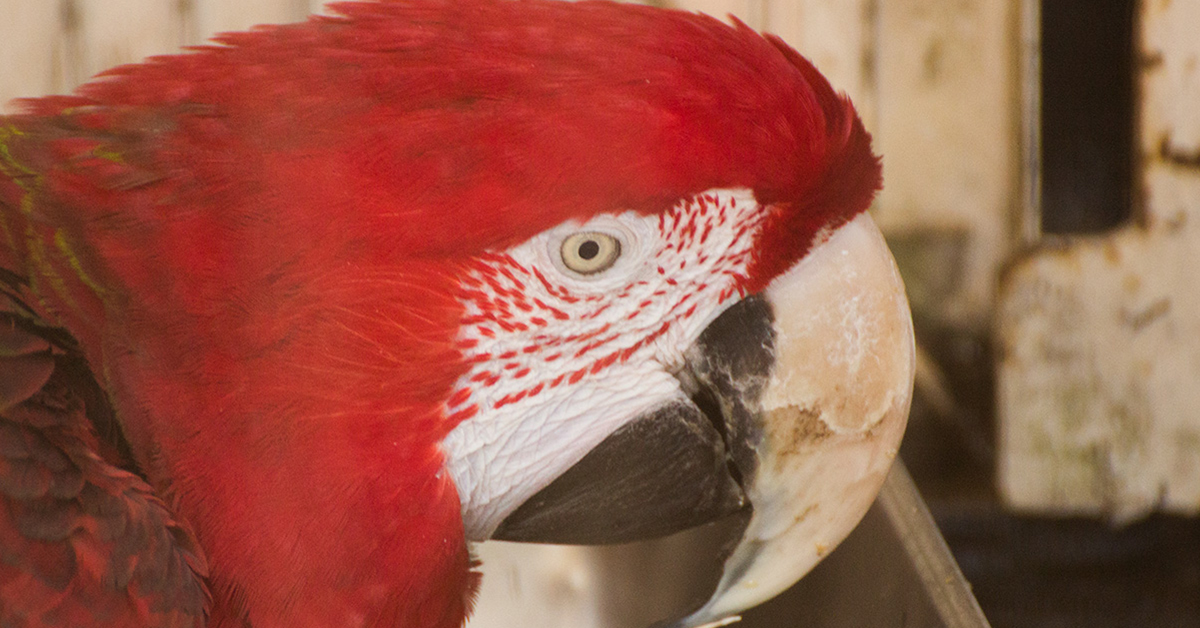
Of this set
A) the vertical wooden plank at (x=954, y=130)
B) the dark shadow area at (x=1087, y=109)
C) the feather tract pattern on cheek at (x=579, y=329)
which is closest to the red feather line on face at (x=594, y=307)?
the feather tract pattern on cheek at (x=579, y=329)

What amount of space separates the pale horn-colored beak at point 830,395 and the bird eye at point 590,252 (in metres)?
0.10

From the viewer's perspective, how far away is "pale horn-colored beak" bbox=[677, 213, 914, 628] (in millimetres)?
599

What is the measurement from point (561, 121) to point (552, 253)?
0.27 feet

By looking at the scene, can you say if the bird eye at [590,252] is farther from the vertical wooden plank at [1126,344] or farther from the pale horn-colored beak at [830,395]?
the vertical wooden plank at [1126,344]

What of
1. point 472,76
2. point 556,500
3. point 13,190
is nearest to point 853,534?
point 556,500

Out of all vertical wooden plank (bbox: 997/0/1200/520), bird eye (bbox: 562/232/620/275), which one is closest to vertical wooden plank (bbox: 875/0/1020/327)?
vertical wooden plank (bbox: 997/0/1200/520)

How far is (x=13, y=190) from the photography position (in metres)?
0.59

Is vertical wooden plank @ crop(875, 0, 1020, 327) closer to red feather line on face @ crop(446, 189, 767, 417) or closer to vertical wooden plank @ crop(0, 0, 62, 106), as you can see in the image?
red feather line on face @ crop(446, 189, 767, 417)

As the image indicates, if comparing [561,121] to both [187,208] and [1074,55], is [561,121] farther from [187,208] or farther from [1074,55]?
[1074,55]

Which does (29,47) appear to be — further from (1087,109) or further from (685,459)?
(1087,109)

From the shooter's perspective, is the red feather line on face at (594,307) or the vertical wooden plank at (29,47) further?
the vertical wooden plank at (29,47)

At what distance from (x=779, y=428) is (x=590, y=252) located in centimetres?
16

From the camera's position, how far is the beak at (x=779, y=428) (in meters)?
0.60

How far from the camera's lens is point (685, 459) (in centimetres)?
62
